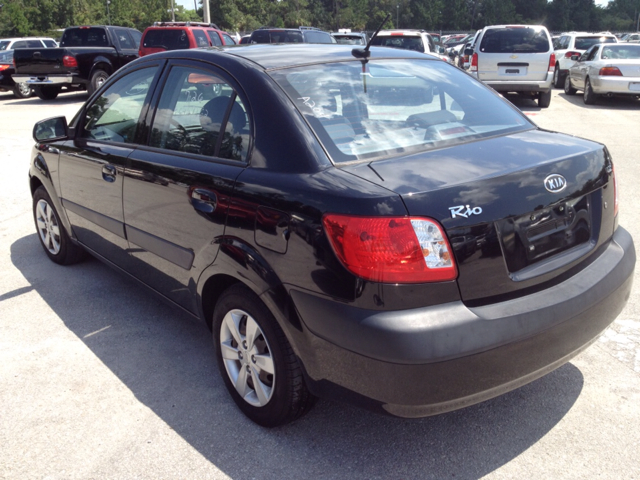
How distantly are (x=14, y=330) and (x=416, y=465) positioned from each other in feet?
9.24

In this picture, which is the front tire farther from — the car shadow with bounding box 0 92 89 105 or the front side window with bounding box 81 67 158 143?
the front side window with bounding box 81 67 158 143

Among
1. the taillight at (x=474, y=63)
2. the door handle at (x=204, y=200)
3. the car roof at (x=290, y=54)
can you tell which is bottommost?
the taillight at (x=474, y=63)

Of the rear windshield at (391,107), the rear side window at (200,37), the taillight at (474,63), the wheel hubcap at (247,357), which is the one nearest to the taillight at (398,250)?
the rear windshield at (391,107)

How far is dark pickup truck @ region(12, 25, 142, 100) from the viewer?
16.9m

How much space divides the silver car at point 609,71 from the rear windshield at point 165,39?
1038cm

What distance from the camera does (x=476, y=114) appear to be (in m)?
3.38

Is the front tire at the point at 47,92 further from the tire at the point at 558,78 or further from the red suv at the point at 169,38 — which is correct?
the tire at the point at 558,78

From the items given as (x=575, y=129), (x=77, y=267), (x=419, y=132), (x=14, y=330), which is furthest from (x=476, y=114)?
(x=575, y=129)

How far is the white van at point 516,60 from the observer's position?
14.2 metres

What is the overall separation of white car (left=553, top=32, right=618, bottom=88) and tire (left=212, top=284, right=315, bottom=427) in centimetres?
1792

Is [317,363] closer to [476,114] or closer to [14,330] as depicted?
[476,114]

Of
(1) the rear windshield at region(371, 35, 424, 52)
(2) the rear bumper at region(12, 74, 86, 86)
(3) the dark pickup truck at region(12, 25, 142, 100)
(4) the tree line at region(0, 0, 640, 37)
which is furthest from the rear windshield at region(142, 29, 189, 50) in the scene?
(4) the tree line at region(0, 0, 640, 37)

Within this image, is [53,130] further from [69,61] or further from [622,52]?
[622,52]

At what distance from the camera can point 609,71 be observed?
14.6 metres
